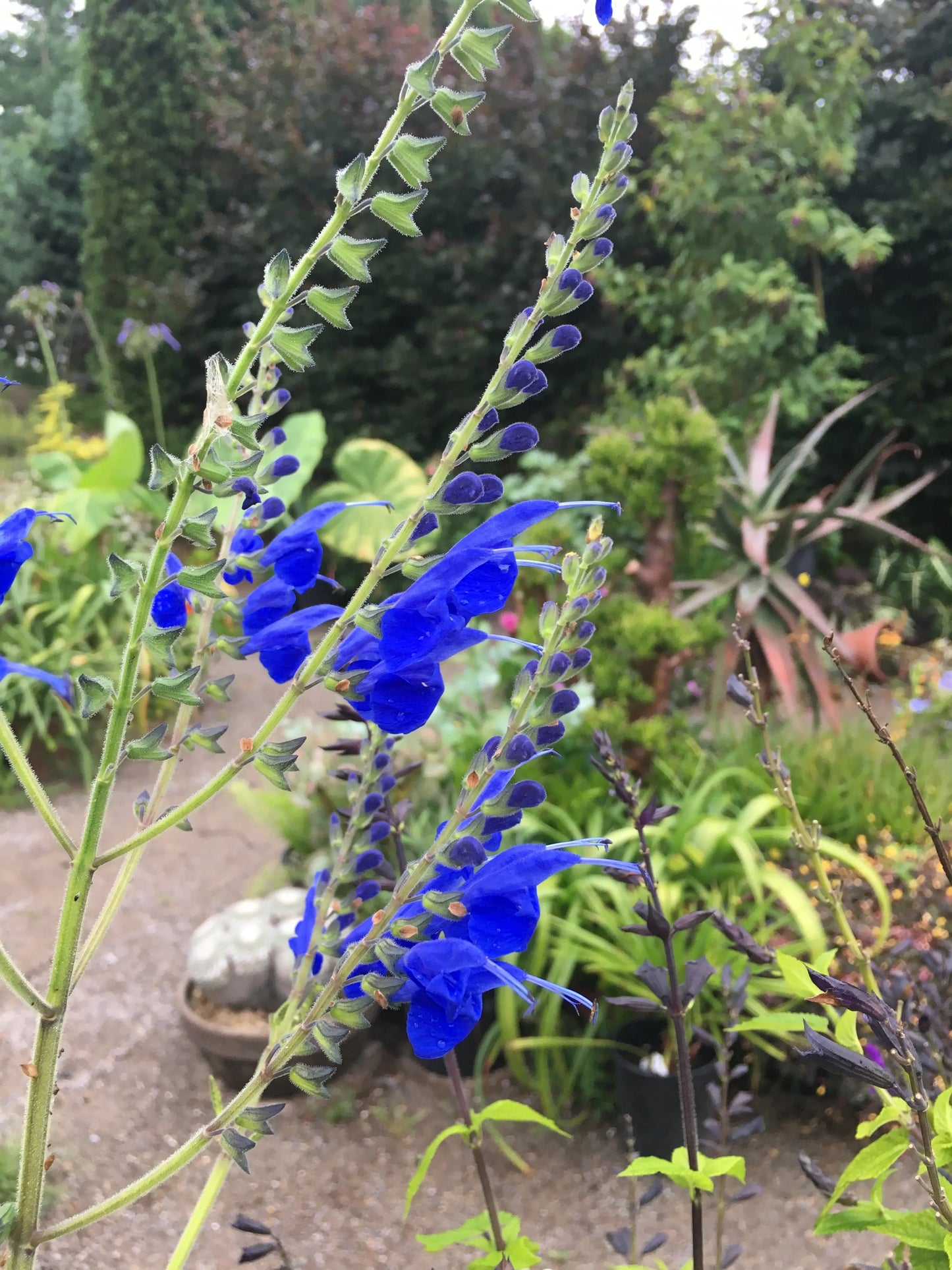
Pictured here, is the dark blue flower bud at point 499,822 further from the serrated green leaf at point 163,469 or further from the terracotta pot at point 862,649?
the terracotta pot at point 862,649

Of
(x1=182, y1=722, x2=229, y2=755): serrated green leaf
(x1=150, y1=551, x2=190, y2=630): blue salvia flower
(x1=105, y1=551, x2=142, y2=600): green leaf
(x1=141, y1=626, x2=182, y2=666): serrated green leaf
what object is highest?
(x1=105, y1=551, x2=142, y2=600): green leaf

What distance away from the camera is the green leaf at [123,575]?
0.56 m

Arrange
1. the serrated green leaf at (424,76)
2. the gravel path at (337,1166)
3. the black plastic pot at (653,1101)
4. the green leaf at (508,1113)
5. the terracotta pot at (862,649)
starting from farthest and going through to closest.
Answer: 1. the terracotta pot at (862,649)
2. the black plastic pot at (653,1101)
3. the gravel path at (337,1166)
4. the green leaf at (508,1113)
5. the serrated green leaf at (424,76)

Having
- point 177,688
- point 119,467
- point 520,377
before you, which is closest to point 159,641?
point 177,688

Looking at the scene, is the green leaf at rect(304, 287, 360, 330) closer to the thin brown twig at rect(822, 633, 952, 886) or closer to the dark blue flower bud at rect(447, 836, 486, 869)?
the dark blue flower bud at rect(447, 836, 486, 869)

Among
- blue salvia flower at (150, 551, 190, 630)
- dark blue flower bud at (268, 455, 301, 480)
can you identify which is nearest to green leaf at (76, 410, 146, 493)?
dark blue flower bud at (268, 455, 301, 480)

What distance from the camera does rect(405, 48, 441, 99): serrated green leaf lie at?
507mm

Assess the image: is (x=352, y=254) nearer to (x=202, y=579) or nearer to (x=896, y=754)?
(x=202, y=579)

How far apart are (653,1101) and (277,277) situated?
1993 millimetres

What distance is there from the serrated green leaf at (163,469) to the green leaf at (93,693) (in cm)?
12

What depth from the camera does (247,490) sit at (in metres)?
0.63

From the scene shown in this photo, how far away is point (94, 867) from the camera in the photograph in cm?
58

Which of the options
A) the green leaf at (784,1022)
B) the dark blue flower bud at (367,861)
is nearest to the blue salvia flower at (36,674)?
the dark blue flower bud at (367,861)

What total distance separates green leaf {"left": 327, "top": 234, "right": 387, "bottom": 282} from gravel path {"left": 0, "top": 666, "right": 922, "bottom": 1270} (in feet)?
6.36
